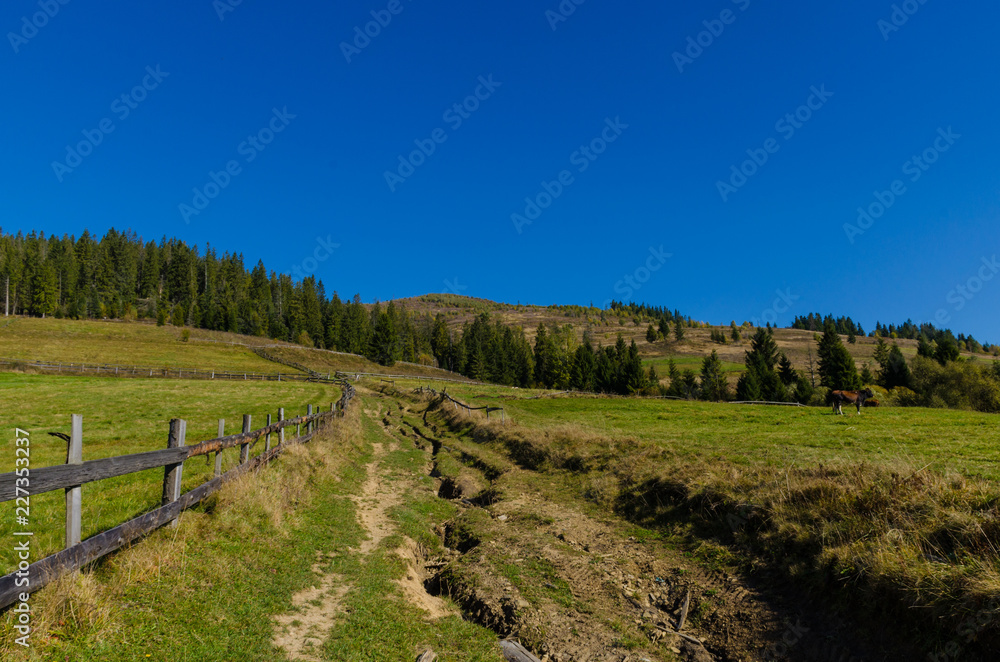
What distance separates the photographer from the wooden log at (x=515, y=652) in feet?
19.7

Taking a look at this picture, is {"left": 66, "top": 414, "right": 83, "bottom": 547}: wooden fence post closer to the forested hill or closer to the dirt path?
the dirt path

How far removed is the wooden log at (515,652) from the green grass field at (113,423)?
20.2ft

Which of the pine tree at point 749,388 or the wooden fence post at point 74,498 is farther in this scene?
the pine tree at point 749,388

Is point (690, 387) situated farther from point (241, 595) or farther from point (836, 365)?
point (241, 595)

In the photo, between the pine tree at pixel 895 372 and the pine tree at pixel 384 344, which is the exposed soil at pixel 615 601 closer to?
the pine tree at pixel 895 372

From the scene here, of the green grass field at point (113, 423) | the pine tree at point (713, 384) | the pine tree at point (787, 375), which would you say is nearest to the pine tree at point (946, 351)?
the pine tree at point (787, 375)

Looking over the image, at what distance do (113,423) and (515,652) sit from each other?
81.9 ft

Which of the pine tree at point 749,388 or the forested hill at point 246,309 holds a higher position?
the forested hill at point 246,309

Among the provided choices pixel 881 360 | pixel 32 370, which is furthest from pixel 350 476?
pixel 881 360

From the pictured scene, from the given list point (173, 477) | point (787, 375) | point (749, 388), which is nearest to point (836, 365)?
point (787, 375)

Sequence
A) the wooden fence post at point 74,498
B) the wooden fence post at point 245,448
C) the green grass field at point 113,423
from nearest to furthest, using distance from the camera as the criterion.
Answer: the wooden fence post at point 74,498
the green grass field at point 113,423
the wooden fence post at point 245,448

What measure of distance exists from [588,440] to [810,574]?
9714mm

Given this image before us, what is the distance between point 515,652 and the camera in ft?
20.1

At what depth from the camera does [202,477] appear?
9.54 metres
